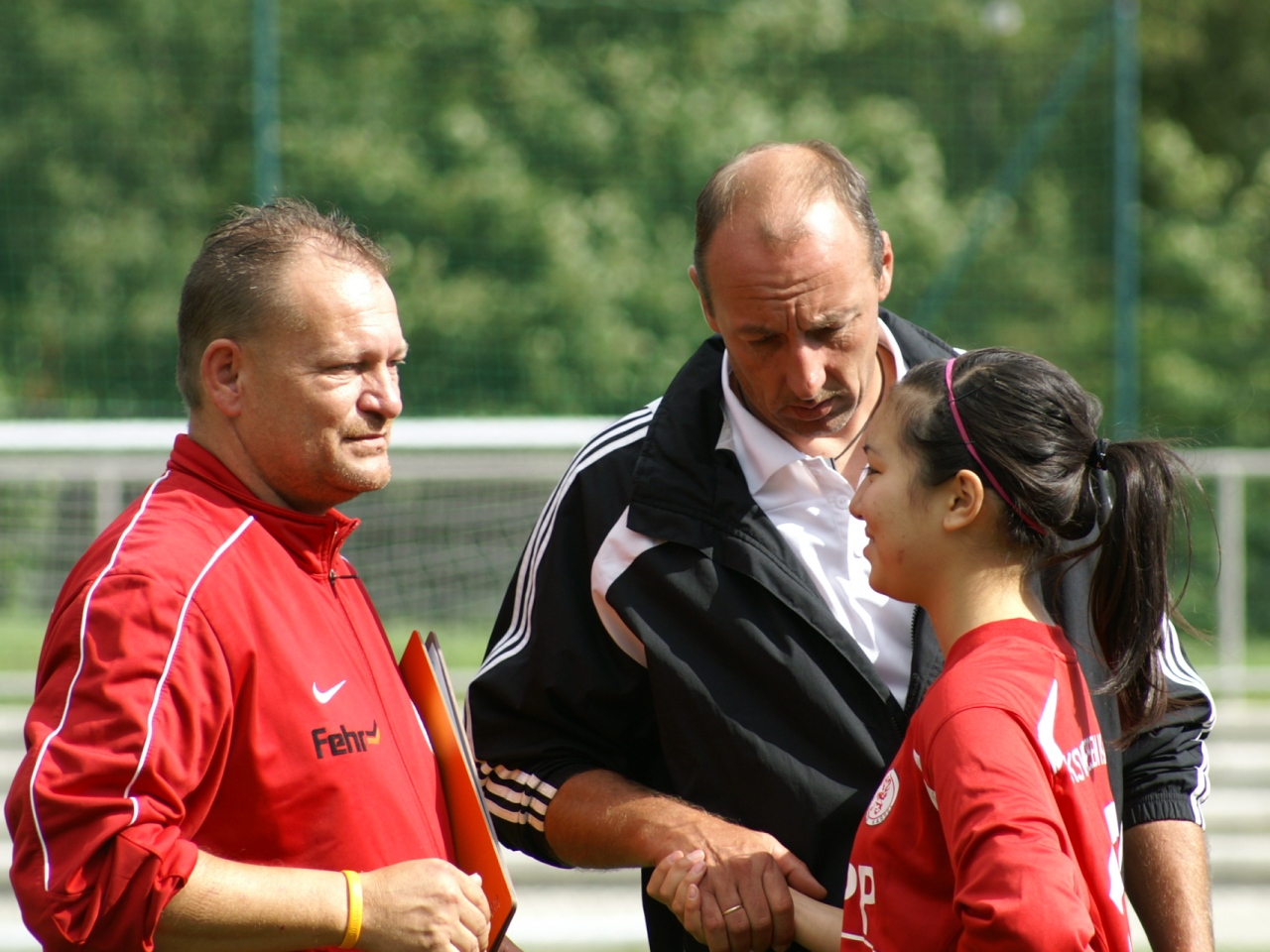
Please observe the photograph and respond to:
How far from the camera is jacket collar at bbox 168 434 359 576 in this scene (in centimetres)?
202

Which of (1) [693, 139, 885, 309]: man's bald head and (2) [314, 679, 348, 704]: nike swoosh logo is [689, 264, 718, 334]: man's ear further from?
(2) [314, 679, 348, 704]: nike swoosh logo

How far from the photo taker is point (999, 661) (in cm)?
184

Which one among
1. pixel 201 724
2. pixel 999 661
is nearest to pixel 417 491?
pixel 201 724

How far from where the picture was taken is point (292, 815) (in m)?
1.86

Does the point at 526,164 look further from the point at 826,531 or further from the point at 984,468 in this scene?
the point at 984,468

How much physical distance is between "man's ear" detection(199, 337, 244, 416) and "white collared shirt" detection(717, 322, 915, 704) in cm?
83

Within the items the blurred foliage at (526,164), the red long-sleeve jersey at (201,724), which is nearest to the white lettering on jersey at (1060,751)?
the red long-sleeve jersey at (201,724)

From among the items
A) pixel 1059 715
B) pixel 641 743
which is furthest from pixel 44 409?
pixel 1059 715

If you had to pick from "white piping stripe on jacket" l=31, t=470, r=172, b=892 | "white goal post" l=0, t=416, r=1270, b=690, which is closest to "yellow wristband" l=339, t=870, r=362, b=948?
"white piping stripe on jacket" l=31, t=470, r=172, b=892

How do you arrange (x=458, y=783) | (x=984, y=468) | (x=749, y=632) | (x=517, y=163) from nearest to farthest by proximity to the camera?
(x=984, y=468) < (x=458, y=783) < (x=749, y=632) < (x=517, y=163)

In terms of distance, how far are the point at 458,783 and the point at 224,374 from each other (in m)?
0.69

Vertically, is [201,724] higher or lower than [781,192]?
lower

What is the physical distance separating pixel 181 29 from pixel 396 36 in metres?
1.45

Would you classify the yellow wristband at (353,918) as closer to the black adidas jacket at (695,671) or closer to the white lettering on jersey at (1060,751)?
the black adidas jacket at (695,671)
